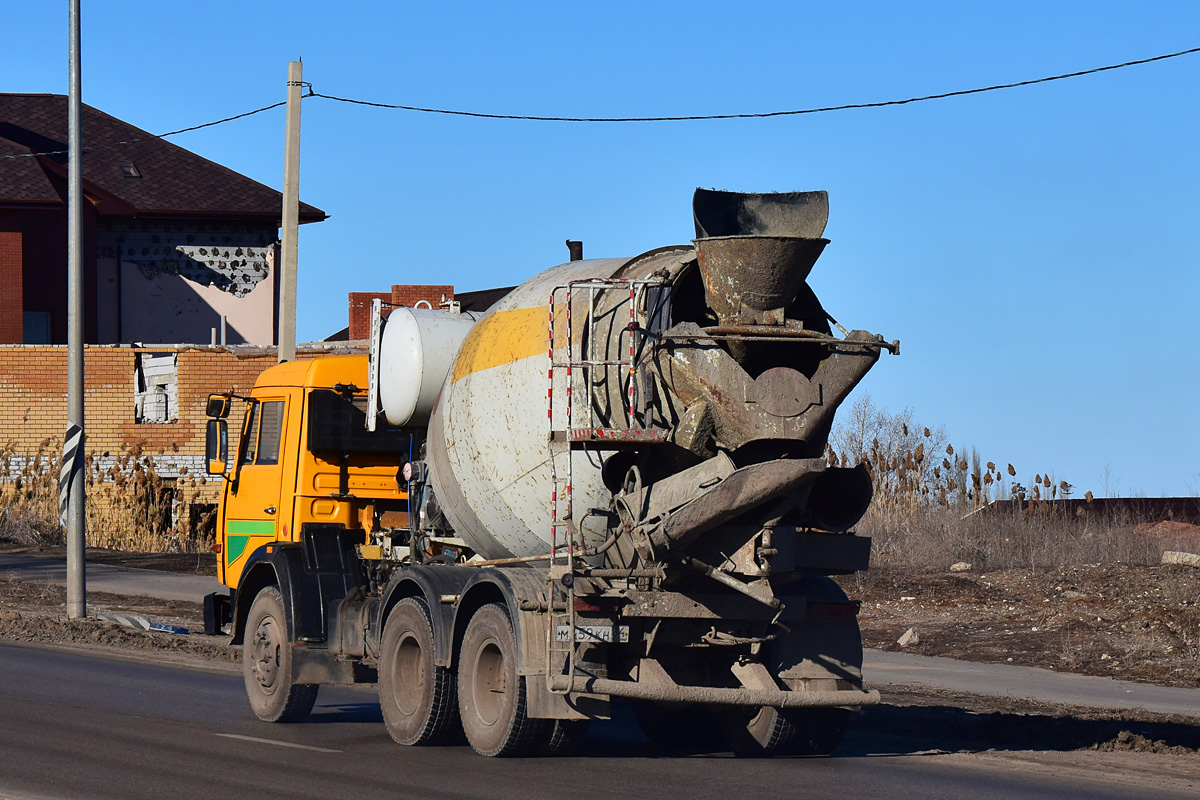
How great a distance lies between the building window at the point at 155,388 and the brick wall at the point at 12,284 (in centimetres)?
625

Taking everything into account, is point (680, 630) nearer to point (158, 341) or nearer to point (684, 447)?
point (684, 447)

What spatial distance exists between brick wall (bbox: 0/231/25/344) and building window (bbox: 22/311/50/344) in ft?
5.28

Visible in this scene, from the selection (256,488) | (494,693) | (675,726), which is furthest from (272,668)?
(675,726)

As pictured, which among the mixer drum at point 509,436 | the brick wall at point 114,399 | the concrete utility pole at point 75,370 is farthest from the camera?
the brick wall at point 114,399

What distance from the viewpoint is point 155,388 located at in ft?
114

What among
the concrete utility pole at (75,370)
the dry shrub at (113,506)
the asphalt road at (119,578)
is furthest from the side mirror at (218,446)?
the dry shrub at (113,506)

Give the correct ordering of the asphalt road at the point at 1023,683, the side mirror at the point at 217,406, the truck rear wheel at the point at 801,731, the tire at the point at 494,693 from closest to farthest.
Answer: the tire at the point at 494,693, the truck rear wheel at the point at 801,731, the side mirror at the point at 217,406, the asphalt road at the point at 1023,683

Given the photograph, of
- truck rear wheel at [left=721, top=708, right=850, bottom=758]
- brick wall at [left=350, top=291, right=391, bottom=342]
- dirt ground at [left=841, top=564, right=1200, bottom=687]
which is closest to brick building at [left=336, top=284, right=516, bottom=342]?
brick wall at [left=350, top=291, right=391, bottom=342]

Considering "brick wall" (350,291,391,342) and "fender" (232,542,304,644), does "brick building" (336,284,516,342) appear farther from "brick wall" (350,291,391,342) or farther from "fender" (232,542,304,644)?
"fender" (232,542,304,644)

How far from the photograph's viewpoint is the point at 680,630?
9.98 metres

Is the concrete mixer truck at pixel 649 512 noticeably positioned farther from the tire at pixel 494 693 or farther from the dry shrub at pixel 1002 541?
the dry shrub at pixel 1002 541

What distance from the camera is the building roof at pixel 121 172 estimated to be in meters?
40.6

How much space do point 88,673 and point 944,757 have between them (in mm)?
8176

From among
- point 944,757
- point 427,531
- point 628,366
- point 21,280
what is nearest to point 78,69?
point 427,531
